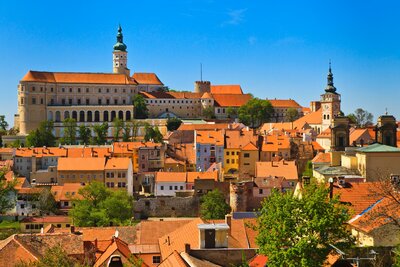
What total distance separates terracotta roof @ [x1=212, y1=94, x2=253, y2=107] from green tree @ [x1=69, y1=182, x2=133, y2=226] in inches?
2779

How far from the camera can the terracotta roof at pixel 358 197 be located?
27.5 metres

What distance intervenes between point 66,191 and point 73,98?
5839cm

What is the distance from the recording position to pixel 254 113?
117812mm

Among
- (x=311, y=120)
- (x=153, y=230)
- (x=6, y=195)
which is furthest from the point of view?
(x=311, y=120)

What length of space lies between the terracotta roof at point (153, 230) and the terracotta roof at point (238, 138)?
140 feet

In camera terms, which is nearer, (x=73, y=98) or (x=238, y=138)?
(x=238, y=138)

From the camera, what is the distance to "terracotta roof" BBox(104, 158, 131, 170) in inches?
2657

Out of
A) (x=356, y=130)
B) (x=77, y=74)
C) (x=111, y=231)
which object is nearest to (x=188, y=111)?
(x=77, y=74)

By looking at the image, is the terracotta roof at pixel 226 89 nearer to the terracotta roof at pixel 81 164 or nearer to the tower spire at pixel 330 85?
the tower spire at pixel 330 85

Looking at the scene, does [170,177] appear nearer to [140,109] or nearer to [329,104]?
[329,104]

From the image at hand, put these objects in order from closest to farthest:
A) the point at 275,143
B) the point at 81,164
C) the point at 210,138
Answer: the point at 81,164 < the point at 275,143 < the point at 210,138

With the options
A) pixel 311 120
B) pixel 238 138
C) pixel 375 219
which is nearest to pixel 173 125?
pixel 311 120

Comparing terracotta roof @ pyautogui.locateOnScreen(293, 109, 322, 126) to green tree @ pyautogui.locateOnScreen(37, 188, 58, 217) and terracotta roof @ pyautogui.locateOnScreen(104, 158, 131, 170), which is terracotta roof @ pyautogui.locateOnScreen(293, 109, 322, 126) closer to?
terracotta roof @ pyautogui.locateOnScreen(104, 158, 131, 170)

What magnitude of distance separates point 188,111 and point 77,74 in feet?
71.7
